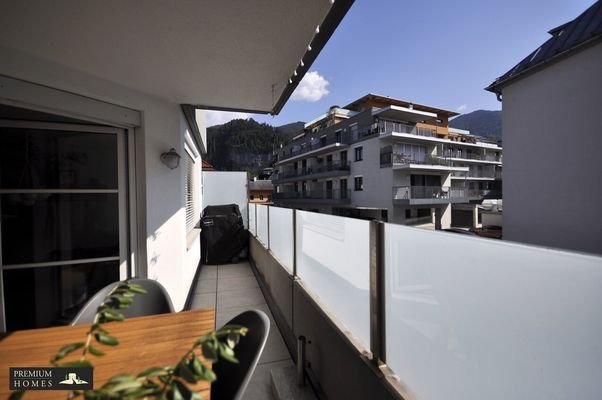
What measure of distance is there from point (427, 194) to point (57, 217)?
70.1ft

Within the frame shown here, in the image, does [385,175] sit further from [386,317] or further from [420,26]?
[386,317]

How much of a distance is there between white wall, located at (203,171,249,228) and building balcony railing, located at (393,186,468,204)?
43.5ft

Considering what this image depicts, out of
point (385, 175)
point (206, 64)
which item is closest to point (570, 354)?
point (206, 64)

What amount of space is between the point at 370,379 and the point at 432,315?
1.78ft

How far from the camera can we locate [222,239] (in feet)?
20.0

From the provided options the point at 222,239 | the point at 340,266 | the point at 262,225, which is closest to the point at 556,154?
the point at 262,225

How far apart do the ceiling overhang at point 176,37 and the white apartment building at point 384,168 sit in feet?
57.0

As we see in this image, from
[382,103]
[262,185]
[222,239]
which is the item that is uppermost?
[382,103]

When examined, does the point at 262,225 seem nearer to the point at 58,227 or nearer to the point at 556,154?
the point at 58,227

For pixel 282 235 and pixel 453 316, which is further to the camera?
pixel 282 235

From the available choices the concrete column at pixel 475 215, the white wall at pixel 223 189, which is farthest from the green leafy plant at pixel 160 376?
the concrete column at pixel 475 215

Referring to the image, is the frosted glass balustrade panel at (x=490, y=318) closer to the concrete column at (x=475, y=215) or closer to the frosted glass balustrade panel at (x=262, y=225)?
the frosted glass balustrade panel at (x=262, y=225)

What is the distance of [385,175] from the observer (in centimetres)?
1917

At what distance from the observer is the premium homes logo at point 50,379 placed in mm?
823
